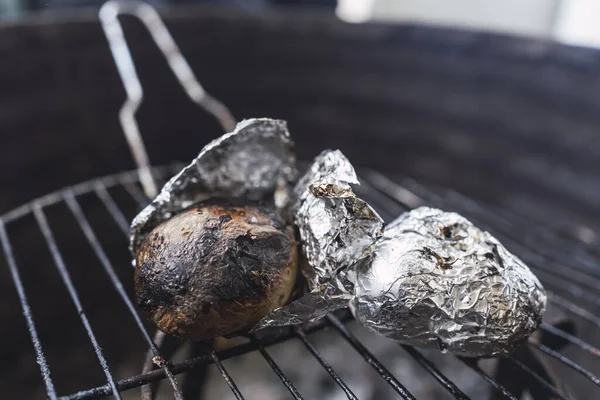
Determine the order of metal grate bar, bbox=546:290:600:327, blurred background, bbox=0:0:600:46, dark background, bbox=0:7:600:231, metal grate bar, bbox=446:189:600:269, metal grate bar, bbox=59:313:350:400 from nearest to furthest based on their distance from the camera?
metal grate bar, bbox=59:313:350:400 → metal grate bar, bbox=546:290:600:327 → metal grate bar, bbox=446:189:600:269 → dark background, bbox=0:7:600:231 → blurred background, bbox=0:0:600:46

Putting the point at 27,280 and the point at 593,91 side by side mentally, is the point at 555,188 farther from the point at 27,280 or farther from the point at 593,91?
the point at 27,280

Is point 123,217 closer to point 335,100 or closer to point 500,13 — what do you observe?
point 335,100

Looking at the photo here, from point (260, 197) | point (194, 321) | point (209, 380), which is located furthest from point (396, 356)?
point (194, 321)

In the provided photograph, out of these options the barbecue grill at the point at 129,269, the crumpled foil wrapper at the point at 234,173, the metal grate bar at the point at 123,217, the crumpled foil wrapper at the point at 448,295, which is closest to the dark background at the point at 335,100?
the barbecue grill at the point at 129,269

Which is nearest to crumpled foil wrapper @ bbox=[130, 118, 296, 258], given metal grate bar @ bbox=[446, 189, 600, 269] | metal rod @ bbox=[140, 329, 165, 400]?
metal rod @ bbox=[140, 329, 165, 400]

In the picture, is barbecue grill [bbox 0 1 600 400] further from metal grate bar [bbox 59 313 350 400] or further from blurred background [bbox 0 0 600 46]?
blurred background [bbox 0 0 600 46]

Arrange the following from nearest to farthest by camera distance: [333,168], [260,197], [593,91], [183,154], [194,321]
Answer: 1. [194,321]
2. [333,168]
3. [260,197]
4. [593,91]
5. [183,154]

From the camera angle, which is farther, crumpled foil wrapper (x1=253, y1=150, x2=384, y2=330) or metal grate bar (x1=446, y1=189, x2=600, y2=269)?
metal grate bar (x1=446, y1=189, x2=600, y2=269)

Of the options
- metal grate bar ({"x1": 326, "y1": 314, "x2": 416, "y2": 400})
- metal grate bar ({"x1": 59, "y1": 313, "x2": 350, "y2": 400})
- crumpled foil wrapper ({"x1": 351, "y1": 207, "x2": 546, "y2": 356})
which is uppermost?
crumpled foil wrapper ({"x1": 351, "y1": 207, "x2": 546, "y2": 356})
